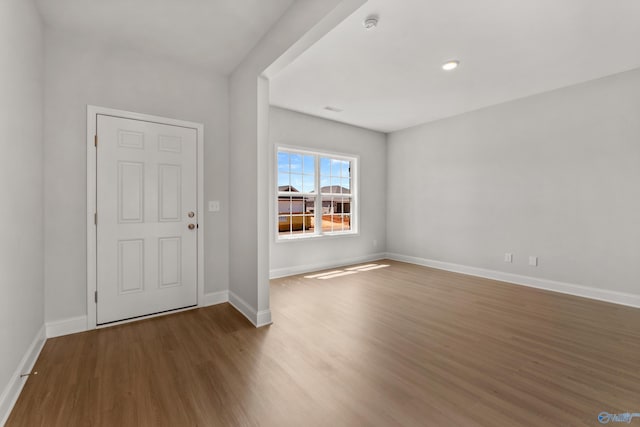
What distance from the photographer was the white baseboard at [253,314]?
278 cm

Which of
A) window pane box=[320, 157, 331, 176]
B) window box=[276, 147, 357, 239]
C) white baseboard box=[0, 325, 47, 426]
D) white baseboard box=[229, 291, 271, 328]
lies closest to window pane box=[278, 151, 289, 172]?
window box=[276, 147, 357, 239]

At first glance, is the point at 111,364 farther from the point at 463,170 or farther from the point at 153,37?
the point at 463,170

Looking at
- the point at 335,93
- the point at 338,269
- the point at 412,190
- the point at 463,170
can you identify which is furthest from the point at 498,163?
the point at 338,269

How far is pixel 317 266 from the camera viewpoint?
5164 millimetres

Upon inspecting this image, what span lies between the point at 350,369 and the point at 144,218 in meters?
2.49

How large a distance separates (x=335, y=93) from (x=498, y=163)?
2.85 m

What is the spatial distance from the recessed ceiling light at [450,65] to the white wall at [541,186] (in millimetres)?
1767

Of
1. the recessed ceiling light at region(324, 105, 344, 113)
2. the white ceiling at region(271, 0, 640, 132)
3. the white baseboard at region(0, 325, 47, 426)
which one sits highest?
the recessed ceiling light at region(324, 105, 344, 113)

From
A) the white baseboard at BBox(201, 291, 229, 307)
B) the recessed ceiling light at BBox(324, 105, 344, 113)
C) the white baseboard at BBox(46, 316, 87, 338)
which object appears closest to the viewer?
the white baseboard at BBox(46, 316, 87, 338)

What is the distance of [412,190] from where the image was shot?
5.80 meters

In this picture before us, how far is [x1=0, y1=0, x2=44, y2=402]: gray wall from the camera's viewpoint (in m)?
1.63

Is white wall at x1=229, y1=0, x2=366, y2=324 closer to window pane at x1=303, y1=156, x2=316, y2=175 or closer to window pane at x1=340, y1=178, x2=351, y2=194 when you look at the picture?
window pane at x1=303, y1=156, x2=316, y2=175

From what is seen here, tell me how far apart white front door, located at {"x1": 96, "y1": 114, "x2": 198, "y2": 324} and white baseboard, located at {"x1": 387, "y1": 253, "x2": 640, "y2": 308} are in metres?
4.27

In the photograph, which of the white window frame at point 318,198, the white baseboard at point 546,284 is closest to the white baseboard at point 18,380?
the white window frame at point 318,198
